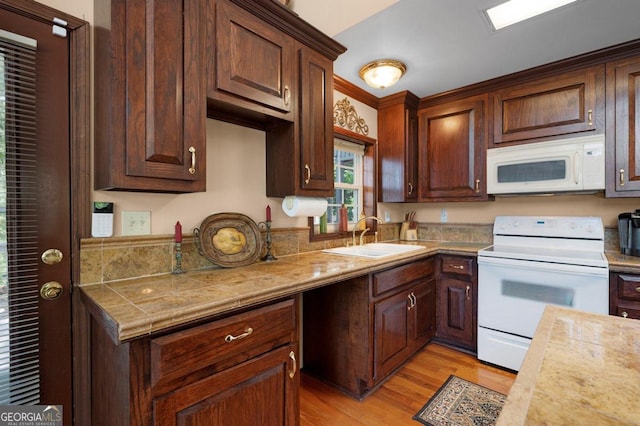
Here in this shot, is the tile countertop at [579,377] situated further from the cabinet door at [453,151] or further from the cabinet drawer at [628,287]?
the cabinet door at [453,151]

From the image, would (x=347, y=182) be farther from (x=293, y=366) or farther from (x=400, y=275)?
(x=293, y=366)

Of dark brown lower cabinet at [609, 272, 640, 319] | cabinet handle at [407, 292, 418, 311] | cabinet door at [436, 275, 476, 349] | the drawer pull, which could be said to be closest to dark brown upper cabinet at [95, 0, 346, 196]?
the drawer pull

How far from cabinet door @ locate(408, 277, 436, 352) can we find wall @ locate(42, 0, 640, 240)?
3.56 ft

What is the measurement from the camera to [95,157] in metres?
1.29

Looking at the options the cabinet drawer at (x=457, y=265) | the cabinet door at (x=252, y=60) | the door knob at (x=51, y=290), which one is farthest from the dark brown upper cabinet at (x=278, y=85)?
the cabinet drawer at (x=457, y=265)

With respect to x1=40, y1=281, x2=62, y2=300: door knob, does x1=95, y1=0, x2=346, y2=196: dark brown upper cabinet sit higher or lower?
higher

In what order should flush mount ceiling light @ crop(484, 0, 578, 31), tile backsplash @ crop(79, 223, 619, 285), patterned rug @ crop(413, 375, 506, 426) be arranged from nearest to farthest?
tile backsplash @ crop(79, 223, 619, 285)
flush mount ceiling light @ crop(484, 0, 578, 31)
patterned rug @ crop(413, 375, 506, 426)

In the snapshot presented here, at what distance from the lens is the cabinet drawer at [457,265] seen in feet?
8.19

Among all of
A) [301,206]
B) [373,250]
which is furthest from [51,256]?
[373,250]

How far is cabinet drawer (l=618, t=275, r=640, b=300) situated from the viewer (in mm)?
1834

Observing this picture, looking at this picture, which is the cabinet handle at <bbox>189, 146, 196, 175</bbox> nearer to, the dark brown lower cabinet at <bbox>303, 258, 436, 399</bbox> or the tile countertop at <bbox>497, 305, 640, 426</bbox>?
the dark brown lower cabinet at <bbox>303, 258, 436, 399</bbox>

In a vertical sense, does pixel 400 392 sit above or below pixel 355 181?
below

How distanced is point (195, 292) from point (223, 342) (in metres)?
0.23

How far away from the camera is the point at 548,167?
92.4 inches
